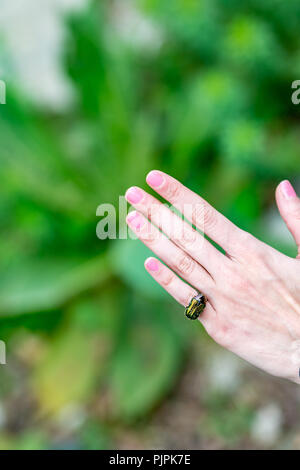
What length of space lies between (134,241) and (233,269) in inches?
22.7

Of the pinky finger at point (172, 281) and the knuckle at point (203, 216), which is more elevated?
the knuckle at point (203, 216)

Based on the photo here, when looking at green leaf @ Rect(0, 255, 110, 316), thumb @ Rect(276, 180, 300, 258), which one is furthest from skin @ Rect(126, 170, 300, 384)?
green leaf @ Rect(0, 255, 110, 316)

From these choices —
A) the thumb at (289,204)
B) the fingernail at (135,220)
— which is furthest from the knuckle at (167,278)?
the thumb at (289,204)

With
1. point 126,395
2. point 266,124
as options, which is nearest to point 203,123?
point 266,124

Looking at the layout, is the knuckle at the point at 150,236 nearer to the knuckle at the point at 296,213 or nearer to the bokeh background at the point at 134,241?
the knuckle at the point at 296,213

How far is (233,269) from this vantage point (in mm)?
881

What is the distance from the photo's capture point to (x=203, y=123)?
180 cm

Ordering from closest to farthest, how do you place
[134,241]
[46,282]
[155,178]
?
1. [155,178]
2. [134,241]
3. [46,282]

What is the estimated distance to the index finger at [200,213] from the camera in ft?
2.84

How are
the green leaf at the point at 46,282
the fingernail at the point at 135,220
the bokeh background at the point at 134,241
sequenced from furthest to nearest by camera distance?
the green leaf at the point at 46,282 → the bokeh background at the point at 134,241 → the fingernail at the point at 135,220

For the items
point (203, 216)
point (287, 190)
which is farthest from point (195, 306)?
point (287, 190)

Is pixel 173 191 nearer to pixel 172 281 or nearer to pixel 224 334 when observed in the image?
pixel 172 281

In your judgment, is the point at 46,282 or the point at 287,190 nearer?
the point at 287,190

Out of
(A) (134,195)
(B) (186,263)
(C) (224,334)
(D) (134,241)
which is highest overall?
(D) (134,241)
